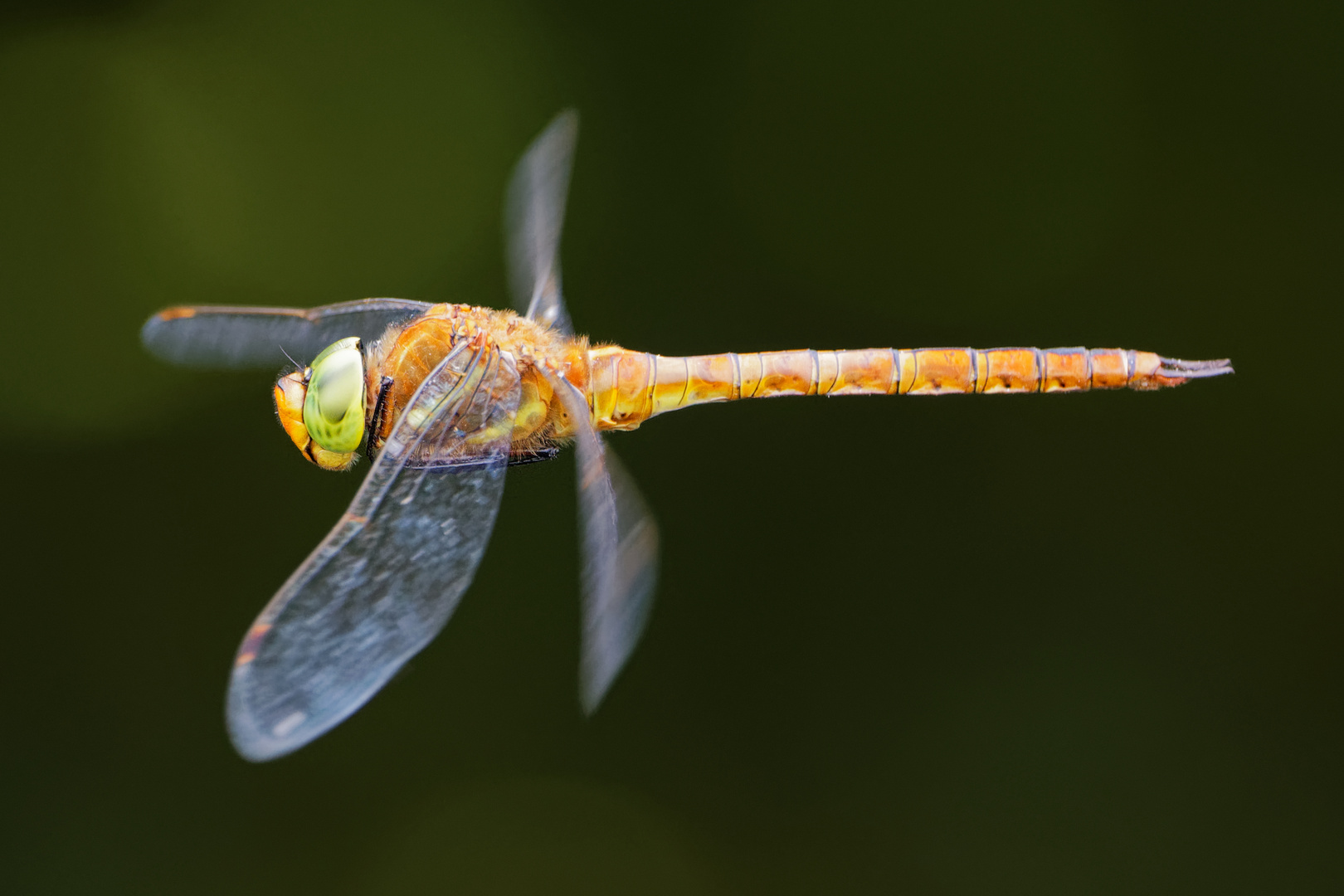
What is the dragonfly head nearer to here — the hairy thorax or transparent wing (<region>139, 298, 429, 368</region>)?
the hairy thorax

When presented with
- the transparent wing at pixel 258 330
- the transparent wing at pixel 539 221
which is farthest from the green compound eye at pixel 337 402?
the transparent wing at pixel 539 221

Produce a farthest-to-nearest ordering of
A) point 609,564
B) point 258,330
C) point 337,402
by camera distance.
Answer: point 258,330, point 337,402, point 609,564

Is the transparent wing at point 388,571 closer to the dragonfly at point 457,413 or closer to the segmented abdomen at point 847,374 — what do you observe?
the dragonfly at point 457,413

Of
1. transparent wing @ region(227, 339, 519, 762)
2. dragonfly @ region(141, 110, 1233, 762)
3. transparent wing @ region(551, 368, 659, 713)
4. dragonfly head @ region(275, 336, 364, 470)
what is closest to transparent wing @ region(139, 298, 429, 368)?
dragonfly @ region(141, 110, 1233, 762)

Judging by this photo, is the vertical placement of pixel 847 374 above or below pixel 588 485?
above

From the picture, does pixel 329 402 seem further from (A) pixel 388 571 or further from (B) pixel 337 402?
(A) pixel 388 571

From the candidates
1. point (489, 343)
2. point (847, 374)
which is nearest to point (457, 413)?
point (489, 343)
